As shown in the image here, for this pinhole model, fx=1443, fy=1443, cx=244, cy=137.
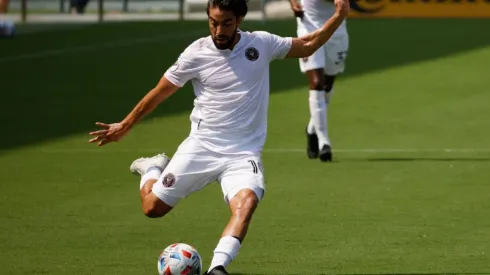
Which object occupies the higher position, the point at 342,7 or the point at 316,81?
the point at 342,7

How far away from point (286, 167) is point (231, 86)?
553 centimetres

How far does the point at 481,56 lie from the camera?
25.8m

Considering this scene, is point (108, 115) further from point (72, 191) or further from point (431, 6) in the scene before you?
point (431, 6)

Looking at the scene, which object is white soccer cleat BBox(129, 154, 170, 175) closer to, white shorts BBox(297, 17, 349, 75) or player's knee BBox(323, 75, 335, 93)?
white shorts BBox(297, 17, 349, 75)

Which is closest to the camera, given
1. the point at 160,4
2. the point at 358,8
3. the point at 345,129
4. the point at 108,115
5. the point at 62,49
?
the point at 345,129

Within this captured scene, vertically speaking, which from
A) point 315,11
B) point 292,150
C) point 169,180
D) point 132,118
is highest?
Answer: point 132,118

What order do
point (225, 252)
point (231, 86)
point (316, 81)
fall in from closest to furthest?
point (225, 252), point (231, 86), point (316, 81)

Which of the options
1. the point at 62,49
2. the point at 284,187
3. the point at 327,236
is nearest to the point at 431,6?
the point at 62,49

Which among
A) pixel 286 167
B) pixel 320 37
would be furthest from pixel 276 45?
pixel 286 167

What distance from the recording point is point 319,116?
1598 cm

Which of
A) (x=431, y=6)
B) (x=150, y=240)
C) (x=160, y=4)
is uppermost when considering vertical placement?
(x=150, y=240)

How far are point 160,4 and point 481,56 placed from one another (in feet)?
60.3

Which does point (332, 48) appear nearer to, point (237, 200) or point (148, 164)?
point (148, 164)

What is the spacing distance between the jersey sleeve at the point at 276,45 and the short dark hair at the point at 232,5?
0.48m
